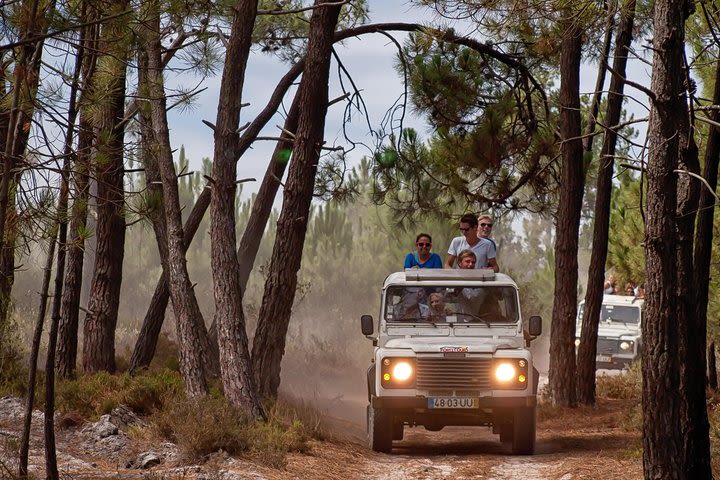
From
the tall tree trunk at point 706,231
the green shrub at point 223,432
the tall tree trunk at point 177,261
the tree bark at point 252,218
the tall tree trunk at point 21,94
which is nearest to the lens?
the tall tree trunk at point 21,94

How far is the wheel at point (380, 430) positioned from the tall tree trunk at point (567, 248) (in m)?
6.06

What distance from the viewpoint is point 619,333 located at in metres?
23.5

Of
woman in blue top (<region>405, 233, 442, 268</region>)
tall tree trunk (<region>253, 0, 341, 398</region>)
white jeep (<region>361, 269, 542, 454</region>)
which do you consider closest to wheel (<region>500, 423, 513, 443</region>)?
white jeep (<region>361, 269, 542, 454</region>)

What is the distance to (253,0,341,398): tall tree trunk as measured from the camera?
1236 cm

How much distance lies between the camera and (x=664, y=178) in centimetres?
800

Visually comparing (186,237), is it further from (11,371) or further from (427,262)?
(427,262)

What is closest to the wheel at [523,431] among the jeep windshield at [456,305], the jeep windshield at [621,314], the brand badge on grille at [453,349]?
the brand badge on grille at [453,349]

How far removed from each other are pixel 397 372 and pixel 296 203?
291cm

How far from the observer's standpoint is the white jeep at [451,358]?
1035 centimetres

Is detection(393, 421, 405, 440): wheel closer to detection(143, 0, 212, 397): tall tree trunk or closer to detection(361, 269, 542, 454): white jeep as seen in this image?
detection(361, 269, 542, 454): white jeep

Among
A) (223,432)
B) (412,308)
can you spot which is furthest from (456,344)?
(223,432)

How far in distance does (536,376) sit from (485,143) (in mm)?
6370

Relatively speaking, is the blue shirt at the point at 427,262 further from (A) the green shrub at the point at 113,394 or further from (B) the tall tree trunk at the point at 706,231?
(A) the green shrub at the point at 113,394

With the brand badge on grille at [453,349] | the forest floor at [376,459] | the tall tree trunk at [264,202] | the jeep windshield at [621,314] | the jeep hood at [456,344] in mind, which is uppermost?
the tall tree trunk at [264,202]
